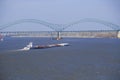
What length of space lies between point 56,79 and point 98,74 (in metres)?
1.88

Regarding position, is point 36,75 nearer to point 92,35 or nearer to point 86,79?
point 86,79

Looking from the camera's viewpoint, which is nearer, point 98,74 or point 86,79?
point 86,79

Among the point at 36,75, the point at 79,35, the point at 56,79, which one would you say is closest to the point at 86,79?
the point at 56,79

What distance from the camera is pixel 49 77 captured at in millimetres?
12648

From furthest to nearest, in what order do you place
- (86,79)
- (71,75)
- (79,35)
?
(79,35) → (71,75) → (86,79)

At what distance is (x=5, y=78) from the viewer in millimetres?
12500

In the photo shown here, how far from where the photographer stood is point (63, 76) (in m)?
12.8

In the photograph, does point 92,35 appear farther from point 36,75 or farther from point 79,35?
point 36,75

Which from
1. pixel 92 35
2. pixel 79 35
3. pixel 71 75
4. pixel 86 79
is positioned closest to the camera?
pixel 86 79

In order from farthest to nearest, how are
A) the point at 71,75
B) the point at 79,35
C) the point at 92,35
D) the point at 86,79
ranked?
the point at 79,35 < the point at 92,35 < the point at 71,75 < the point at 86,79

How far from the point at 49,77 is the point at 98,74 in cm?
188

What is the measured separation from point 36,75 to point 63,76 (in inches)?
42.5

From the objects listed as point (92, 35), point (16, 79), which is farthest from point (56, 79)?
point (92, 35)

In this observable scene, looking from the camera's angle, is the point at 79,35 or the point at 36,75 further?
the point at 79,35
